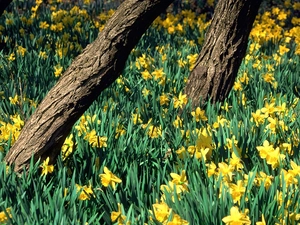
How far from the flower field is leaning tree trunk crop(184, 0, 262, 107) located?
99mm

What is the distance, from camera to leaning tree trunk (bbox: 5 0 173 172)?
8.80 ft

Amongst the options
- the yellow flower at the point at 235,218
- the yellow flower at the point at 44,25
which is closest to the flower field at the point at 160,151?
the yellow flower at the point at 235,218

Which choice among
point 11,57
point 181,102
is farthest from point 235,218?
point 11,57

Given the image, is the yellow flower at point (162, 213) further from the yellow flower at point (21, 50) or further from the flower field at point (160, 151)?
the yellow flower at point (21, 50)

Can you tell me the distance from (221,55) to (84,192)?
1.71 m

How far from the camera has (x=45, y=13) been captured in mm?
6723

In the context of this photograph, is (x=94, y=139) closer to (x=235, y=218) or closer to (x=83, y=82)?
(x=83, y=82)

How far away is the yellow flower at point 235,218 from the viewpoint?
6.66 ft

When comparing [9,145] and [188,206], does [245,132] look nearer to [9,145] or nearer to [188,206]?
[188,206]

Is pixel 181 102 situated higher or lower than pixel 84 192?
higher

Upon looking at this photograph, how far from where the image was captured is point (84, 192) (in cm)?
239

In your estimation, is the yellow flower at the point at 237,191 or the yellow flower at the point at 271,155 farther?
the yellow flower at the point at 271,155

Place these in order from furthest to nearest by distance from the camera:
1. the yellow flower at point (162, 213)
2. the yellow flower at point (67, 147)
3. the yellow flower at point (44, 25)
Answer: the yellow flower at point (44, 25), the yellow flower at point (67, 147), the yellow flower at point (162, 213)

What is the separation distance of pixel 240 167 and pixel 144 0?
2.64 ft
